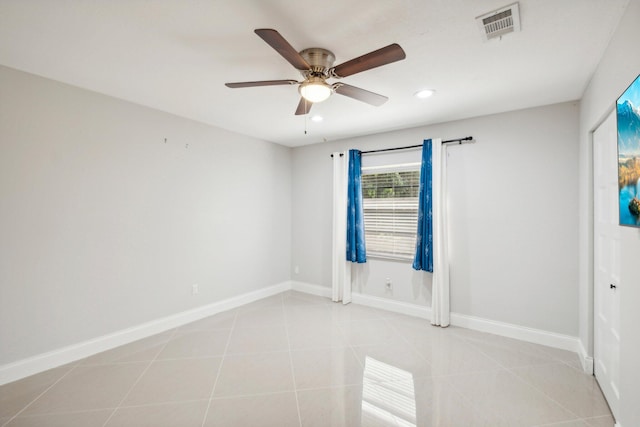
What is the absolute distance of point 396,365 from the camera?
8.70 feet

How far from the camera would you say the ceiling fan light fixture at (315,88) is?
2014mm

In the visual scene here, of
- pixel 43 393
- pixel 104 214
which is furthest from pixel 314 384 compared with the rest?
pixel 104 214

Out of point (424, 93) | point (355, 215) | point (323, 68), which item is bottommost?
point (355, 215)

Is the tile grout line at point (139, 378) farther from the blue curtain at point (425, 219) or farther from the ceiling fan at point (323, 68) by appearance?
the blue curtain at point (425, 219)

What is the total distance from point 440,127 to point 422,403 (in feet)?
10.3

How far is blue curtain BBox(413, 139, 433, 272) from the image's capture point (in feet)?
12.0

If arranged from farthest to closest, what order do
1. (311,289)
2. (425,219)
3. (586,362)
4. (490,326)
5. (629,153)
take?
(311,289) → (425,219) → (490,326) → (586,362) → (629,153)

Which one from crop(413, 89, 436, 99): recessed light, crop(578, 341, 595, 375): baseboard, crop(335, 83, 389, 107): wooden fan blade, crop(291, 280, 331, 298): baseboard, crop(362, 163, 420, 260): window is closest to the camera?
crop(335, 83, 389, 107): wooden fan blade

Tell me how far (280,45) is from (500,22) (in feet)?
4.42

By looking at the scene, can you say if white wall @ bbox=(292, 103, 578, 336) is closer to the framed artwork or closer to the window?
the window

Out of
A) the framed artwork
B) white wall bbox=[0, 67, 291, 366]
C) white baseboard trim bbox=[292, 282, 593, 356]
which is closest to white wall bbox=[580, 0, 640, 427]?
the framed artwork

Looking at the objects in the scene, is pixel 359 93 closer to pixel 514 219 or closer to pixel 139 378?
pixel 514 219

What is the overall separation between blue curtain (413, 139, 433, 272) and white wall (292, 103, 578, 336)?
259 mm

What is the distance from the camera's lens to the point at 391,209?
421 cm
